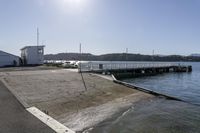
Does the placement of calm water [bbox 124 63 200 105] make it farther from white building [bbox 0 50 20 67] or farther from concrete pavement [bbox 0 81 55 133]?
white building [bbox 0 50 20 67]

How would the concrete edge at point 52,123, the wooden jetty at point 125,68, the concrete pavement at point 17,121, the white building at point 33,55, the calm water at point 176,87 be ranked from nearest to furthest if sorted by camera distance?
the concrete pavement at point 17,121 < the concrete edge at point 52,123 < the calm water at point 176,87 < the wooden jetty at point 125,68 < the white building at point 33,55

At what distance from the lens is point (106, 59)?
15625 cm

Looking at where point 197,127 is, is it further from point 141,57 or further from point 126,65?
point 141,57

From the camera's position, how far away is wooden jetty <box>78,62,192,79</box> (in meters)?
35.6

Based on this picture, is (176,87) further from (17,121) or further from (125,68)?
(17,121)

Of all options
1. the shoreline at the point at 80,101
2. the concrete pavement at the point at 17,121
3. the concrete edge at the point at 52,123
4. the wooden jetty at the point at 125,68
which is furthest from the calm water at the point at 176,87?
the concrete pavement at the point at 17,121

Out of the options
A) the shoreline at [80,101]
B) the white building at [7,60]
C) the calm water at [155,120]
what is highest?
the white building at [7,60]

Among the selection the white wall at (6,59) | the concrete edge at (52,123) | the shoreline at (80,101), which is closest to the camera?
the concrete edge at (52,123)

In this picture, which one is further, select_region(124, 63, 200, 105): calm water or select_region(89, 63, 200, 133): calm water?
select_region(124, 63, 200, 105): calm water

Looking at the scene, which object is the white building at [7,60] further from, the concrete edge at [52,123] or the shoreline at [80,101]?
the concrete edge at [52,123]

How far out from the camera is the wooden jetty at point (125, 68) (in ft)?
117

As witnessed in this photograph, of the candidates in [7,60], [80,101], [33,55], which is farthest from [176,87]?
[7,60]

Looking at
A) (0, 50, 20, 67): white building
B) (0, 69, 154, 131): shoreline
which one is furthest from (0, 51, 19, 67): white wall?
(0, 69, 154, 131): shoreline

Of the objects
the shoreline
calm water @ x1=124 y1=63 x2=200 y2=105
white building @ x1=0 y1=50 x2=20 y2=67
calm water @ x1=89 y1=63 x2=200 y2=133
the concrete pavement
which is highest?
white building @ x1=0 y1=50 x2=20 y2=67
